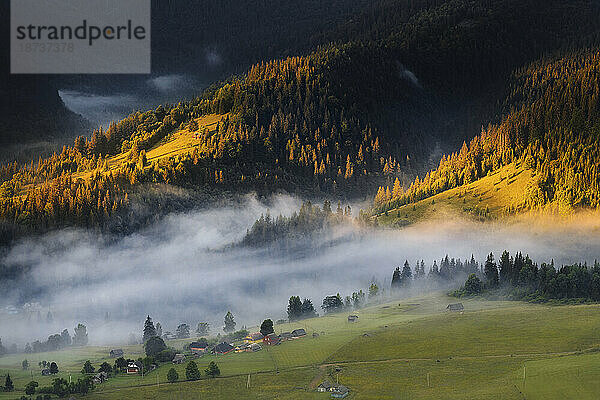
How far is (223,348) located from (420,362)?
35716 millimetres

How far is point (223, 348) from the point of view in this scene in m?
143

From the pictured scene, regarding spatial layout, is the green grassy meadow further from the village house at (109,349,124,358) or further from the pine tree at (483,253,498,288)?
the pine tree at (483,253,498,288)

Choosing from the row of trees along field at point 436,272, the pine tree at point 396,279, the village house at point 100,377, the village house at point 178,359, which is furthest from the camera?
the pine tree at point 396,279

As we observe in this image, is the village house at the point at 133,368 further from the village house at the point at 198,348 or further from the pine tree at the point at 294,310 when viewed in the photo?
the pine tree at the point at 294,310

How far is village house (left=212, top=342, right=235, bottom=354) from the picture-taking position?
142 meters

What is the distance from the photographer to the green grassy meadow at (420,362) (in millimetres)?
110188

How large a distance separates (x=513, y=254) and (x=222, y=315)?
206 ft

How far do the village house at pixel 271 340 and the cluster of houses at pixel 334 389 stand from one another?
2985cm

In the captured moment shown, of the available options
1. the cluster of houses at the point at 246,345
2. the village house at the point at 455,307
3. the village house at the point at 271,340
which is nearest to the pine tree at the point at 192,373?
the cluster of houses at the point at 246,345

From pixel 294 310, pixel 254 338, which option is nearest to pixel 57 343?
pixel 254 338

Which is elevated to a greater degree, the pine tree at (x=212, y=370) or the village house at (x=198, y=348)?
the village house at (x=198, y=348)

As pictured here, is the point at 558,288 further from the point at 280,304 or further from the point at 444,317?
the point at 280,304

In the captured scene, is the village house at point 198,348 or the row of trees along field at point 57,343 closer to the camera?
Answer: the village house at point 198,348

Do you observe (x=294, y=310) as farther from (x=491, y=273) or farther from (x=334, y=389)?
(x=334, y=389)
